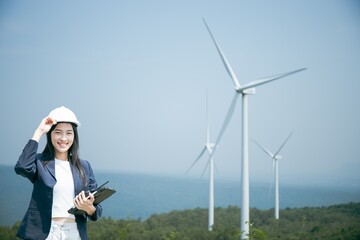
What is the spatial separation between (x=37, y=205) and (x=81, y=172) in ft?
1.32

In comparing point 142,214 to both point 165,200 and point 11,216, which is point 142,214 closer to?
point 165,200

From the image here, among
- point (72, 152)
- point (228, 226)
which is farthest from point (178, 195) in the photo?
point (72, 152)

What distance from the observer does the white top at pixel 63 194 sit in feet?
11.2

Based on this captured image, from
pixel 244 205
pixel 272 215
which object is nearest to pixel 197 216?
pixel 272 215

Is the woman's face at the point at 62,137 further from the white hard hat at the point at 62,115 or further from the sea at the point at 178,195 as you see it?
the sea at the point at 178,195

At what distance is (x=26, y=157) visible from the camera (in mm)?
3271

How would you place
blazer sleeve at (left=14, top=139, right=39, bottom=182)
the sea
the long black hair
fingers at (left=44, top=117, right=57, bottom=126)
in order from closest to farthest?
blazer sleeve at (left=14, top=139, right=39, bottom=182)
fingers at (left=44, top=117, right=57, bottom=126)
the long black hair
the sea

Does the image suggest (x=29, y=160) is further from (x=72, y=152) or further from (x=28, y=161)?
(x=72, y=152)

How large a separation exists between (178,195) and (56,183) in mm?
72813

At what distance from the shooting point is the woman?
3.32 m

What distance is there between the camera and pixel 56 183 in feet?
11.3

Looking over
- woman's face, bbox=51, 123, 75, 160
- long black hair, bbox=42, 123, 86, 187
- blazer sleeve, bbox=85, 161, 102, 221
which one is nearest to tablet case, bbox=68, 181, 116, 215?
blazer sleeve, bbox=85, 161, 102, 221

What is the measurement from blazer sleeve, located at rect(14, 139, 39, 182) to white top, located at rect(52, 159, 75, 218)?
21 centimetres

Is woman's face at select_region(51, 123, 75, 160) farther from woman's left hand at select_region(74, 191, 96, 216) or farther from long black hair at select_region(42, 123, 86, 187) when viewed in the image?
woman's left hand at select_region(74, 191, 96, 216)
